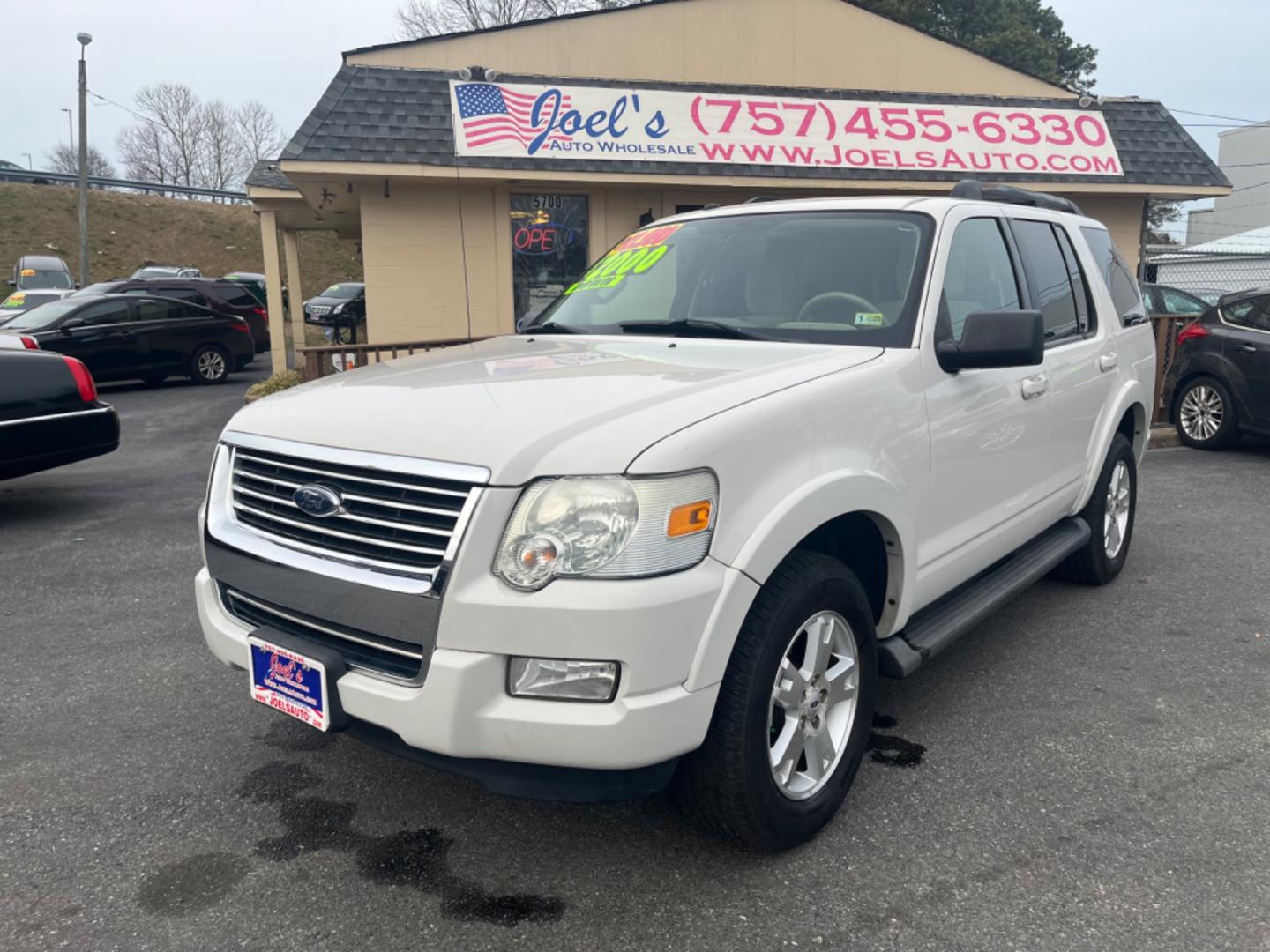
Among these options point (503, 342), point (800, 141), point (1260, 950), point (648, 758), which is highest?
point (800, 141)

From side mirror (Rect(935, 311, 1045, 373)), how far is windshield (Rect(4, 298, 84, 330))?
1485 centimetres

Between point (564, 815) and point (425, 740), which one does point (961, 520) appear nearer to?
point (564, 815)

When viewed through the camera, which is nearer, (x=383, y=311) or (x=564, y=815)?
(x=564, y=815)

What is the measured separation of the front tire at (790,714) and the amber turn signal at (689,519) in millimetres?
324

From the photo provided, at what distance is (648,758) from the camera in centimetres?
228

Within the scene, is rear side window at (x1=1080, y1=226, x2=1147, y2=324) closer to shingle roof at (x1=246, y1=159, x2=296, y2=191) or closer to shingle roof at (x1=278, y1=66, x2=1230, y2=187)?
shingle roof at (x1=278, y1=66, x2=1230, y2=187)

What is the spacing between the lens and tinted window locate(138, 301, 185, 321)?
15273 millimetres

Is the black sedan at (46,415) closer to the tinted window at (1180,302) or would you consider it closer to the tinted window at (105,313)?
the tinted window at (105,313)

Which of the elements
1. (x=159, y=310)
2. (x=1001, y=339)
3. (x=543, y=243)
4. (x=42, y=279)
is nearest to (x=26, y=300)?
(x=42, y=279)

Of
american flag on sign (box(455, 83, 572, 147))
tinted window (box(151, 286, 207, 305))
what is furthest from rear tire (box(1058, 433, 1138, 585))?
tinted window (box(151, 286, 207, 305))

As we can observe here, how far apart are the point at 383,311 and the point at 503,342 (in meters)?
8.12

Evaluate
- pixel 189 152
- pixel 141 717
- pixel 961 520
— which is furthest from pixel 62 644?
pixel 189 152

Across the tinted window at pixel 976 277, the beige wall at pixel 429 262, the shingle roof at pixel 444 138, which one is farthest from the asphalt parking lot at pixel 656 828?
the beige wall at pixel 429 262

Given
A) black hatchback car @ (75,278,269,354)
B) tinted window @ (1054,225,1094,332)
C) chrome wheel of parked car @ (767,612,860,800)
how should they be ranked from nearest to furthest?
chrome wheel of parked car @ (767,612,860,800), tinted window @ (1054,225,1094,332), black hatchback car @ (75,278,269,354)
